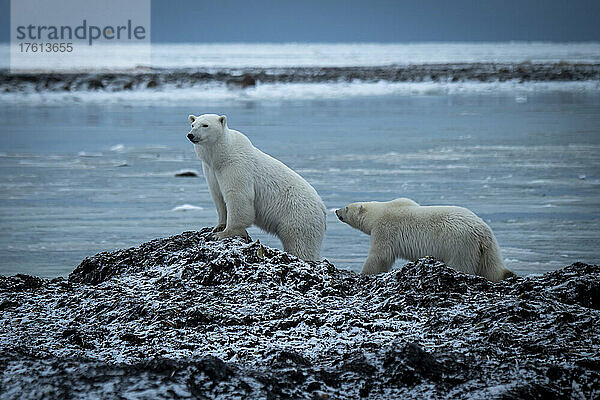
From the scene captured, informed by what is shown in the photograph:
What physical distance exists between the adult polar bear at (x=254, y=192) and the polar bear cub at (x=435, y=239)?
1.50 feet

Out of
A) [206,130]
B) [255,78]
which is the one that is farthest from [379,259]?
[255,78]

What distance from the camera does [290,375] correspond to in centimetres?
314

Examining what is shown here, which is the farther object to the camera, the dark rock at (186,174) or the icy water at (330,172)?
the dark rock at (186,174)

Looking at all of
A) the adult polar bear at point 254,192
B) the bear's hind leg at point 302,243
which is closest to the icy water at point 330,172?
the bear's hind leg at point 302,243

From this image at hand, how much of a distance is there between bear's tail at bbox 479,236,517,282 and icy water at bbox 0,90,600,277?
0.62 metres

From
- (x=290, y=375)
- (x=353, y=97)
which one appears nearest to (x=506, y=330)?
(x=290, y=375)

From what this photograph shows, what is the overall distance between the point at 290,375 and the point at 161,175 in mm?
6849

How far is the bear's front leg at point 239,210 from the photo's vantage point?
5.19 metres

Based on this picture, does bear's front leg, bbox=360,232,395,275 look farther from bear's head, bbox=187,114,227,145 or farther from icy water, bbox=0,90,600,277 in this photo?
bear's head, bbox=187,114,227,145

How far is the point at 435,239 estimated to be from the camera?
4.97 metres

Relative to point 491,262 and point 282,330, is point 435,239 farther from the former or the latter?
point 282,330

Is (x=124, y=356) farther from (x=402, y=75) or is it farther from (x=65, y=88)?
A: (x=402, y=75)

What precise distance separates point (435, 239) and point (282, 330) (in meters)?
1.64

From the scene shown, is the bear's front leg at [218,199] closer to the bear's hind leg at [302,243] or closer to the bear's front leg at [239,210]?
the bear's front leg at [239,210]
